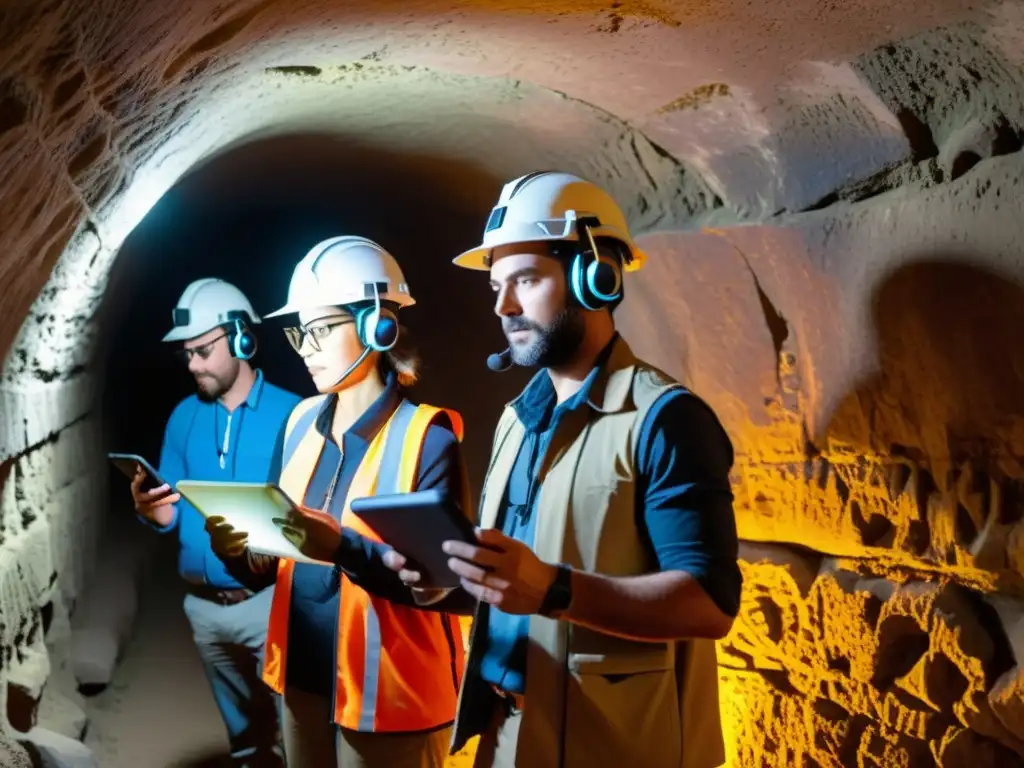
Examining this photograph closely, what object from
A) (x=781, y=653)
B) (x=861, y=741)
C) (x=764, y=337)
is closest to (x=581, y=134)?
(x=764, y=337)

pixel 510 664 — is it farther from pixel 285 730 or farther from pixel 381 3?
pixel 381 3

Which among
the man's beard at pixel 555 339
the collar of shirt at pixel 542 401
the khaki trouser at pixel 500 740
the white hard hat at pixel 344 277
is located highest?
the white hard hat at pixel 344 277

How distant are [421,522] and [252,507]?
0.72m

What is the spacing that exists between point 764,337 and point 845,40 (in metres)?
0.97

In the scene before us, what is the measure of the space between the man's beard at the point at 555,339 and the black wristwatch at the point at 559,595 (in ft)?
1.50

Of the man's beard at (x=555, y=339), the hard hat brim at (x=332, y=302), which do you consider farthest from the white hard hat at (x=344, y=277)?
the man's beard at (x=555, y=339)

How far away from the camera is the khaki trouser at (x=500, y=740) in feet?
5.86

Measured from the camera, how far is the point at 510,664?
1797mm

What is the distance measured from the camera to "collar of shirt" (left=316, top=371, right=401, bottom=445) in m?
2.41

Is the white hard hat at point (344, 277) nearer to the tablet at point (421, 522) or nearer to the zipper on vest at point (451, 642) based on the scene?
the zipper on vest at point (451, 642)

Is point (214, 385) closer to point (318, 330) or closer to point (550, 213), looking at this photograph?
point (318, 330)

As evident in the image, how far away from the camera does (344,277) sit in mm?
2555

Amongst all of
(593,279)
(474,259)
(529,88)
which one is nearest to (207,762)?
(474,259)

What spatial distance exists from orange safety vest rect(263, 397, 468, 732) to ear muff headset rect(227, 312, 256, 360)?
115cm
